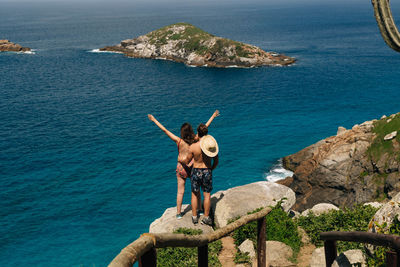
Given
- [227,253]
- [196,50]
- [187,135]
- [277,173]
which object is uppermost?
[196,50]

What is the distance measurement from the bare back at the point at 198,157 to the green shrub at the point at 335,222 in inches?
151

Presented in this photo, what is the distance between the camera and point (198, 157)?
34.1ft

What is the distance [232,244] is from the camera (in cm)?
1070

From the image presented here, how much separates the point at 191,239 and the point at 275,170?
29.3 m

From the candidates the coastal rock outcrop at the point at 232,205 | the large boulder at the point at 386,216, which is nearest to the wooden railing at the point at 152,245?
the large boulder at the point at 386,216

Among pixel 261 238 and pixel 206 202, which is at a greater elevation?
pixel 261 238

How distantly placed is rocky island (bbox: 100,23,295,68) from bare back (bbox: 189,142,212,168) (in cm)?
7229

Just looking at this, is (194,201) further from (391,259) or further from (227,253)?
(391,259)

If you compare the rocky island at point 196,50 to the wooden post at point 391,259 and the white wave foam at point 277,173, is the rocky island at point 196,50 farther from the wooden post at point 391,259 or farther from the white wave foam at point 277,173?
the wooden post at point 391,259

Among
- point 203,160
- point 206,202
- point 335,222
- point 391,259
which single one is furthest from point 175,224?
point 391,259

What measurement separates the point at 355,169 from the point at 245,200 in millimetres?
15638

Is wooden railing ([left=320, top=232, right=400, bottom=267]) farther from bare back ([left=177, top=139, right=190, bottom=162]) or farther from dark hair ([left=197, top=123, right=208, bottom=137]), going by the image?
bare back ([left=177, top=139, right=190, bottom=162])

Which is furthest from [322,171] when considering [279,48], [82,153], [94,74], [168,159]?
[279,48]

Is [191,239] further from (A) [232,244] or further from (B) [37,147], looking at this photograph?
(B) [37,147]
